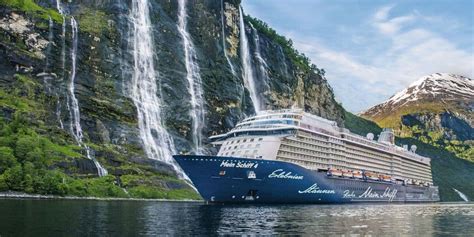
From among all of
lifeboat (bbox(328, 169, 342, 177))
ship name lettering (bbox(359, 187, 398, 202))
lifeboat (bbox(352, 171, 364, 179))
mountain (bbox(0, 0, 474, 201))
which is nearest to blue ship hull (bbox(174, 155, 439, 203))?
lifeboat (bbox(328, 169, 342, 177))

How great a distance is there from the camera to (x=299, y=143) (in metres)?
101

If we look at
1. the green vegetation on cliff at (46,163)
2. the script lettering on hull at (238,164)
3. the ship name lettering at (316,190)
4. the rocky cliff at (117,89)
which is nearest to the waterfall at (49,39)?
the rocky cliff at (117,89)

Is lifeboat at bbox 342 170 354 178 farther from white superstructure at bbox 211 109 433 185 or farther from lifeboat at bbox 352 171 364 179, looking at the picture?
white superstructure at bbox 211 109 433 185

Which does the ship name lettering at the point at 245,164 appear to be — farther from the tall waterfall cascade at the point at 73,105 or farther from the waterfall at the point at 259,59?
the waterfall at the point at 259,59

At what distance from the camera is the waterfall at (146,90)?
425 ft

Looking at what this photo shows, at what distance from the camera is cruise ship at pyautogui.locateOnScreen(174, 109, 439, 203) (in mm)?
82938

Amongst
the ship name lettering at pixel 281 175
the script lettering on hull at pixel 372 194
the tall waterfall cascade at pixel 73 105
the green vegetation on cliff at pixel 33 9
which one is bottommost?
the script lettering on hull at pixel 372 194

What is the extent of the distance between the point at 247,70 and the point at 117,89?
58.0 m

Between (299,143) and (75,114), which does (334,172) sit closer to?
(299,143)

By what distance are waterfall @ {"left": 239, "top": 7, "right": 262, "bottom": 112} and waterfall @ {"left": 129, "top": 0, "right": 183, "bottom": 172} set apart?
126 feet

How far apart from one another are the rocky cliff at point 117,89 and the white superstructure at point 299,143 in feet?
69.1

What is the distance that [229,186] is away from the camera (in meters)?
82.6

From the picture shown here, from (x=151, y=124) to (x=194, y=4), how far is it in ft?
188

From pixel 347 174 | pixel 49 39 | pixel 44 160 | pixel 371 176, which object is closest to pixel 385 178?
pixel 371 176
